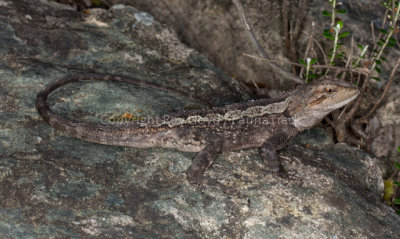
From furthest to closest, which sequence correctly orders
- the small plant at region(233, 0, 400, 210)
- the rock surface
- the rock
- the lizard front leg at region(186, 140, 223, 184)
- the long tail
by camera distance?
the rock, the small plant at region(233, 0, 400, 210), the long tail, the lizard front leg at region(186, 140, 223, 184), the rock surface

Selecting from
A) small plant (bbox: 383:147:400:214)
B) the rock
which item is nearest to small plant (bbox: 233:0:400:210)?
small plant (bbox: 383:147:400:214)

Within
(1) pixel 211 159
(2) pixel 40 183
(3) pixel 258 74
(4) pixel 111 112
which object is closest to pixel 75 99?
(4) pixel 111 112

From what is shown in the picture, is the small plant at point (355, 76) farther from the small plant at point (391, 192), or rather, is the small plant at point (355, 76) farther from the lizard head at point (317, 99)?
the lizard head at point (317, 99)

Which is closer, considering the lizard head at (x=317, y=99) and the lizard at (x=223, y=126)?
the lizard at (x=223, y=126)

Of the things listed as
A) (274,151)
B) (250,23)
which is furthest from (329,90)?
(250,23)

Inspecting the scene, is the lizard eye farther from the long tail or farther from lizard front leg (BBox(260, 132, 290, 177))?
the long tail

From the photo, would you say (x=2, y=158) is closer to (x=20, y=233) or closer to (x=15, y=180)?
(x=15, y=180)

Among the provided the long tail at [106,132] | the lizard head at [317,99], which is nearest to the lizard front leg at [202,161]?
the long tail at [106,132]

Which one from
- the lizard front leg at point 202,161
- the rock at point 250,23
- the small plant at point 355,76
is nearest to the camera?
the lizard front leg at point 202,161
